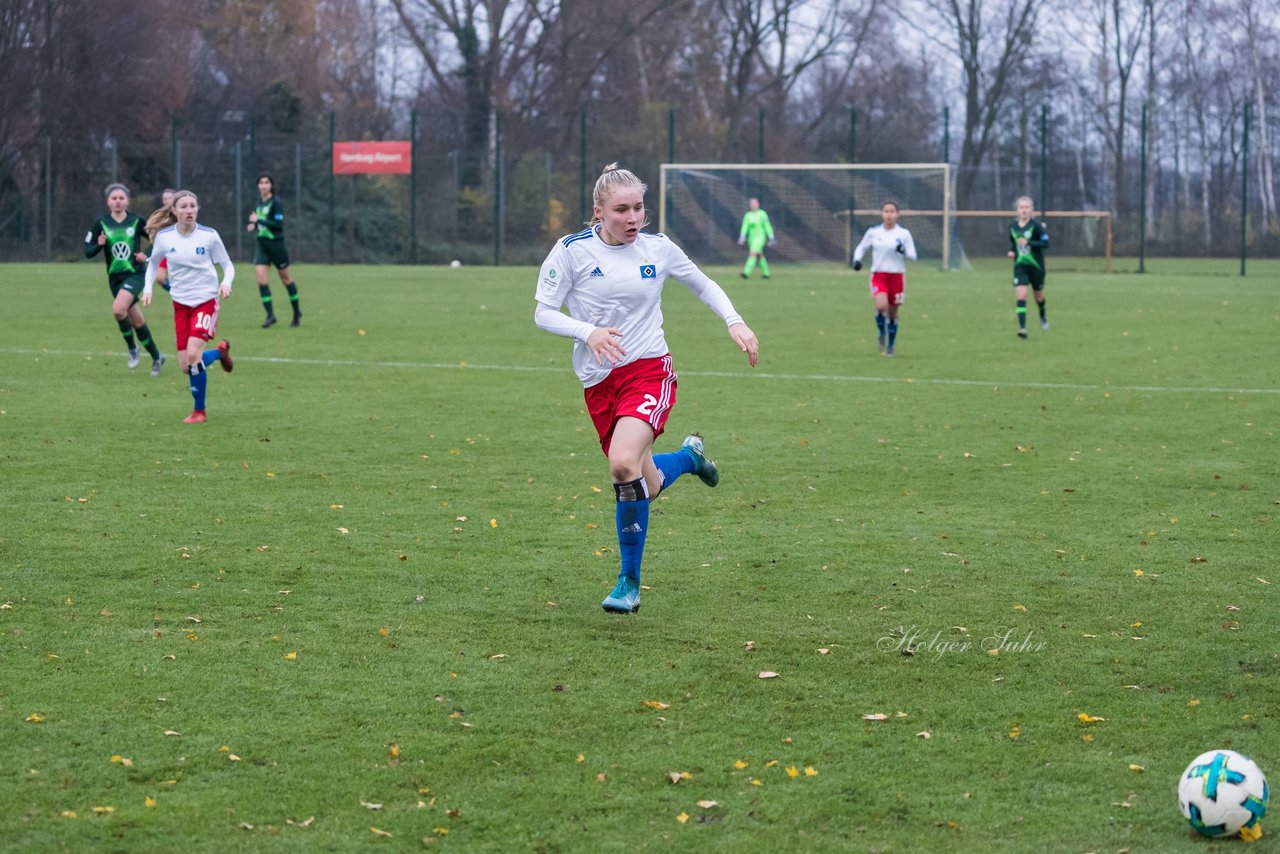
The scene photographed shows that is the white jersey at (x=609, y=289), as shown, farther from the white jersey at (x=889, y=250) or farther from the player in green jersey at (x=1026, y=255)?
the player in green jersey at (x=1026, y=255)

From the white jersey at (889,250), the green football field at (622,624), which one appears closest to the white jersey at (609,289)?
the green football field at (622,624)

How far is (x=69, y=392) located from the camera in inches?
529

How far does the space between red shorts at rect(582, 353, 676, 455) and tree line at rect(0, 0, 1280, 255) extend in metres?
36.5

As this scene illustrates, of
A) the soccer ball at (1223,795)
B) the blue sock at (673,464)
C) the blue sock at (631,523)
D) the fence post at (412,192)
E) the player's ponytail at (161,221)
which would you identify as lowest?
the soccer ball at (1223,795)

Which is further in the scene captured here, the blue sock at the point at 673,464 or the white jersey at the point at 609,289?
the blue sock at the point at 673,464

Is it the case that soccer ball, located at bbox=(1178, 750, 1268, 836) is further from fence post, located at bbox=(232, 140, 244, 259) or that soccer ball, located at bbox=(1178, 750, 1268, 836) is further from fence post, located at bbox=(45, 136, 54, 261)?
fence post, located at bbox=(45, 136, 54, 261)

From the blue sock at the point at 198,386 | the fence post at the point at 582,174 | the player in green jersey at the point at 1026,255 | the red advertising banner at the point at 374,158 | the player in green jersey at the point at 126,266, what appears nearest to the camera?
the blue sock at the point at 198,386

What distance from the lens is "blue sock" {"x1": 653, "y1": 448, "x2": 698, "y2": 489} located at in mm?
6922

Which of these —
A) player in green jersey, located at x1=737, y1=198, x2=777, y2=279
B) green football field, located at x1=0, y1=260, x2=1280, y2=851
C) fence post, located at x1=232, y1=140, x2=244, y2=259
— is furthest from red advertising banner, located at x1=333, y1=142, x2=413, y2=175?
green football field, located at x1=0, y1=260, x2=1280, y2=851

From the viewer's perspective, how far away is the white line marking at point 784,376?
1398cm

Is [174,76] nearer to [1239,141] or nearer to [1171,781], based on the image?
[1239,141]

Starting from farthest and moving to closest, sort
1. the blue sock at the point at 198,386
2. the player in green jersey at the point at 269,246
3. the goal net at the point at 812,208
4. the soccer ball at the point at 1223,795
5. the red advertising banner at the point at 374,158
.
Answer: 1. the red advertising banner at the point at 374,158
2. the goal net at the point at 812,208
3. the player in green jersey at the point at 269,246
4. the blue sock at the point at 198,386
5. the soccer ball at the point at 1223,795

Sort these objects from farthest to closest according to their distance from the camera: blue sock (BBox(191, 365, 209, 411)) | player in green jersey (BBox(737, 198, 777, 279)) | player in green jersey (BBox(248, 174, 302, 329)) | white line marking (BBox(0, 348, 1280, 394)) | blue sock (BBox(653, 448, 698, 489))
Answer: player in green jersey (BBox(737, 198, 777, 279)) < player in green jersey (BBox(248, 174, 302, 329)) < white line marking (BBox(0, 348, 1280, 394)) < blue sock (BBox(191, 365, 209, 411)) < blue sock (BBox(653, 448, 698, 489))

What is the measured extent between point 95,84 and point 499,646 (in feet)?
139
